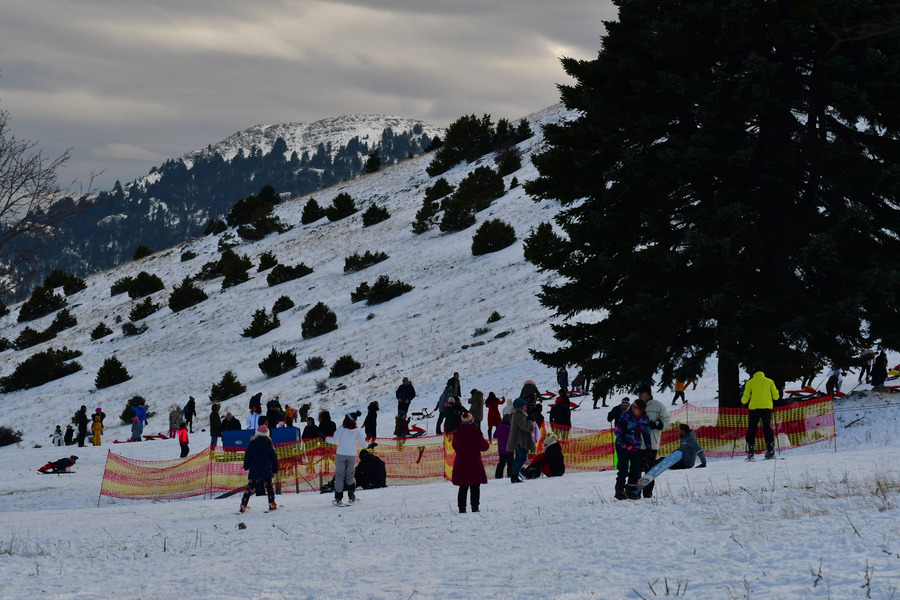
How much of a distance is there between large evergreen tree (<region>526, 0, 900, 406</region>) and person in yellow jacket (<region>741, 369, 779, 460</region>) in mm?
1179

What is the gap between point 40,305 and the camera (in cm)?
6406

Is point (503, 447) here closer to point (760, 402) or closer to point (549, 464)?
point (549, 464)

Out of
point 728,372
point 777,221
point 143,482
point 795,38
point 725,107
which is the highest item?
point 795,38

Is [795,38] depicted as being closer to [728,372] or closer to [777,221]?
[777,221]

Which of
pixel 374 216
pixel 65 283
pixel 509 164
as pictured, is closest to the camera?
pixel 374 216

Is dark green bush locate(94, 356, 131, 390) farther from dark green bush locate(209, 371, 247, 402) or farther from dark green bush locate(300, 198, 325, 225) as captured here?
dark green bush locate(300, 198, 325, 225)

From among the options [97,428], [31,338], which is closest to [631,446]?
[97,428]

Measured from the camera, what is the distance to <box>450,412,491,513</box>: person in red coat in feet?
38.7

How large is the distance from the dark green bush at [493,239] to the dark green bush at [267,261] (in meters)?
16.6

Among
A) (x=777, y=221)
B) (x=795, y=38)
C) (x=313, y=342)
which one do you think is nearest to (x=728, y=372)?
(x=777, y=221)

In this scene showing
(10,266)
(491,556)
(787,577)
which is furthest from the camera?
(10,266)

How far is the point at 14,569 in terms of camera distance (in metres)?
8.90

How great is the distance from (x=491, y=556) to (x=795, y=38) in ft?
40.0

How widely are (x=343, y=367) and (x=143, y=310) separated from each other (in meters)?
24.9
